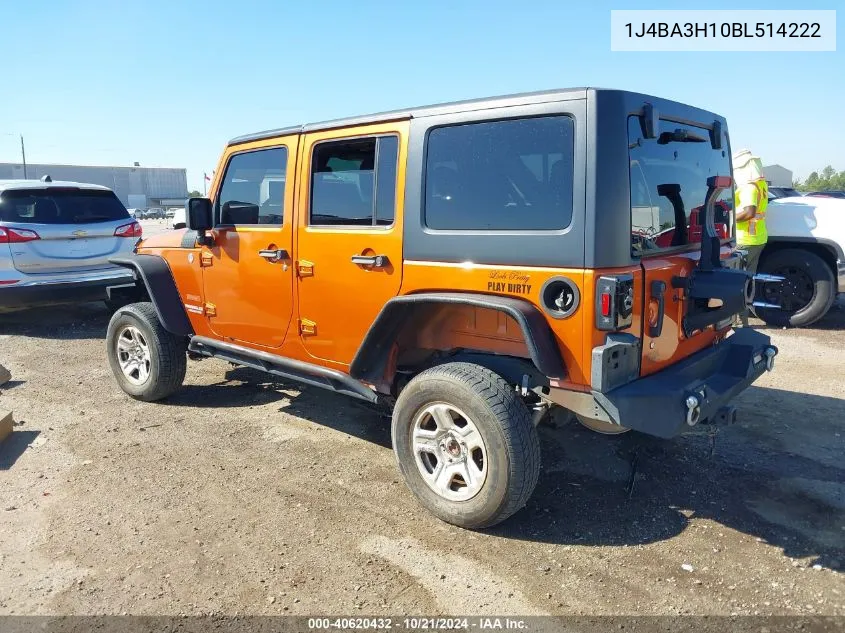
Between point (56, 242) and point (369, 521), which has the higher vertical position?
point (56, 242)

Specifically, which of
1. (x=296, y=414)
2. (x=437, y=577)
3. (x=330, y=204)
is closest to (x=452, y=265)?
(x=330, y=204)

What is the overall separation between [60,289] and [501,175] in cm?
645

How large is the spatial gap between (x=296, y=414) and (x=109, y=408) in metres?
1.56

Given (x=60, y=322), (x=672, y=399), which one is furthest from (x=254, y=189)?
(x=60, y=322)

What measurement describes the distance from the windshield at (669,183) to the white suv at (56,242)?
575 cm

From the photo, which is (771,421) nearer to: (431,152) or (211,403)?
(431,152)

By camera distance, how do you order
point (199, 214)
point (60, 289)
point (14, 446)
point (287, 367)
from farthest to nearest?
point (60, 289) < point (199, 214) < point (14, 446) < point (287, 367)

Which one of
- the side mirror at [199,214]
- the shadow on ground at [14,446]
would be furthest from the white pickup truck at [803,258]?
the shadow on ground at [14,446]

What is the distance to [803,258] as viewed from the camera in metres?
7.73

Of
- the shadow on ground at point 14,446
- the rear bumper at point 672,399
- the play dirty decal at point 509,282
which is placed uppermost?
the play dirty decal at point 509,282

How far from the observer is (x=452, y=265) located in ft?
10.6

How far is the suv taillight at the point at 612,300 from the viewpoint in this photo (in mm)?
2729

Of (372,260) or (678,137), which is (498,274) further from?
(678,137)

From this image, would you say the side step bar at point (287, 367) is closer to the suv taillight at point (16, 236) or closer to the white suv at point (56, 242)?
the white suv at point (56, 242)
